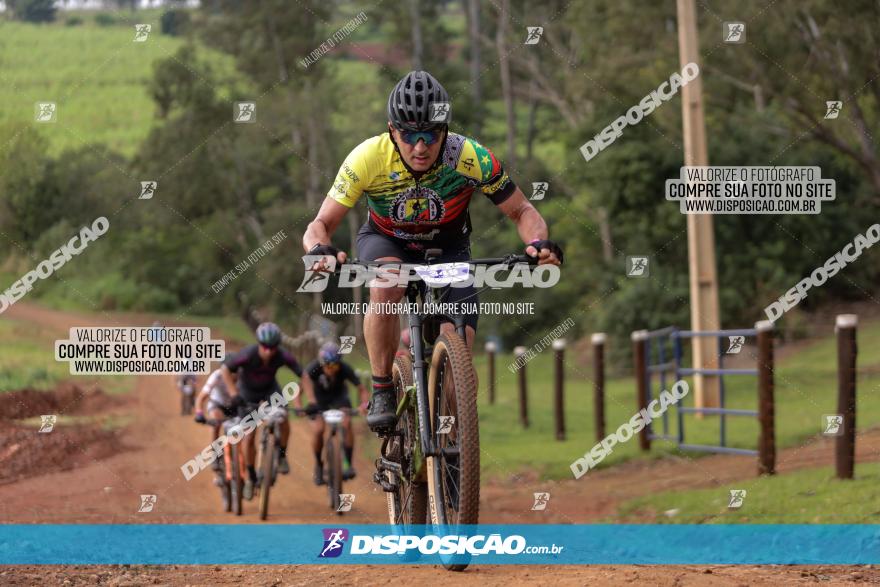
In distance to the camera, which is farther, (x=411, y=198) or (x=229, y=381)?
(x=229, y=381)

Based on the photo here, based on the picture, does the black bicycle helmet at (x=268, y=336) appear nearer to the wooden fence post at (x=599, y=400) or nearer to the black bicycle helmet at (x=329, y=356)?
the black bicycle helmet at (x=329, y=356)

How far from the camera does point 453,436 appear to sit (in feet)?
23.0

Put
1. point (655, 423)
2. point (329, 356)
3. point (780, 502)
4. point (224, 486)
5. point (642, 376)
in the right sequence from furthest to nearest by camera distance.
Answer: point (655, 423)
point (642, 376)
point (224, 486)
point (329, 356)
point (780, 502)

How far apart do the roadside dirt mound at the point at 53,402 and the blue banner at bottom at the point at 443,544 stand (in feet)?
28.4

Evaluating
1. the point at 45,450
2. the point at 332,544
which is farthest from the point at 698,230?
the point at 332,544

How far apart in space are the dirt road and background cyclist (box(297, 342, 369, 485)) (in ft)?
2.26

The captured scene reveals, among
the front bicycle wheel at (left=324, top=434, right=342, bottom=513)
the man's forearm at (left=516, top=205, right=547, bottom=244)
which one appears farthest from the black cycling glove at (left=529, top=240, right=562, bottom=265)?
the front bicycle wheel at (left=324, top=434, right=342, bottom=513)

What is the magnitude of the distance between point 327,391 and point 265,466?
1.56 meters

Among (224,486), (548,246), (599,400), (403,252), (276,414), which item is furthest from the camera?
(599,400)

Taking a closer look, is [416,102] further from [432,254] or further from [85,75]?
[85,75]

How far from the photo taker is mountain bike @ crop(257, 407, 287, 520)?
14.0 m

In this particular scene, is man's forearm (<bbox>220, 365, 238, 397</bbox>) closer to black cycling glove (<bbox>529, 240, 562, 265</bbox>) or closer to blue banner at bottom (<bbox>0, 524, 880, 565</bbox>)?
blue banner at bottom (<bbox>0, 524, 880, 565</bbox>)

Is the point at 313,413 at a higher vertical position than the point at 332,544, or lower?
higher

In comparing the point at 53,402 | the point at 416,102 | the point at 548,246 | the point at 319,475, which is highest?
the point at 416,102
